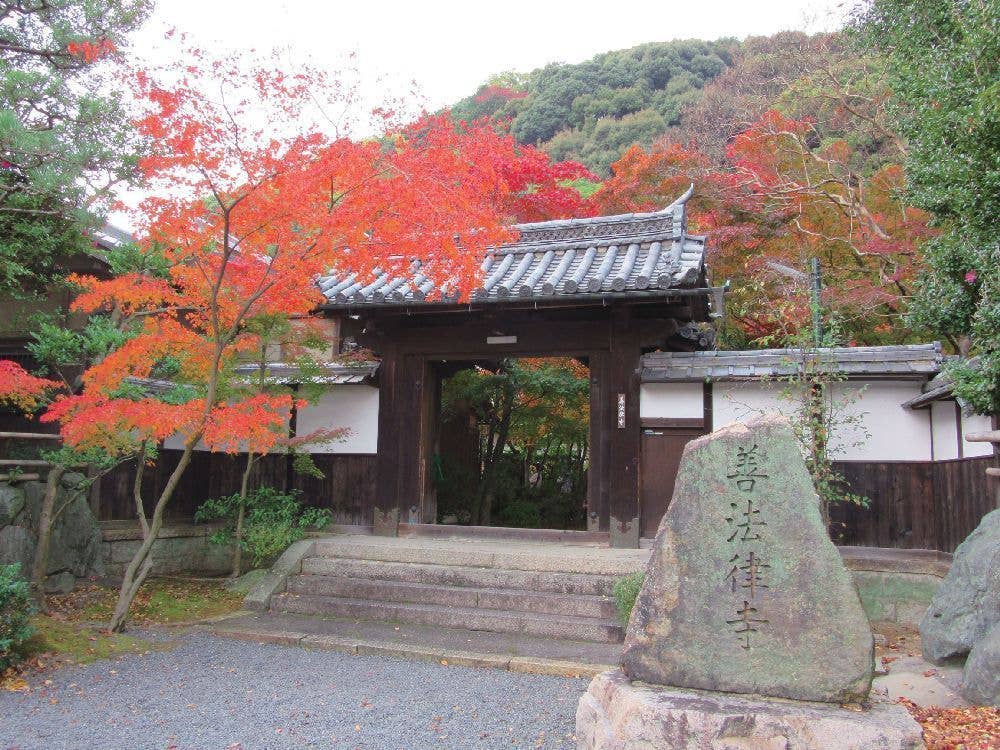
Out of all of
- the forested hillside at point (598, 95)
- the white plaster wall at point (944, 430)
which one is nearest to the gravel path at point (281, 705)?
the white plaster wall at point (944, 430)

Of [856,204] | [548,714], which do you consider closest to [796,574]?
[548,714]

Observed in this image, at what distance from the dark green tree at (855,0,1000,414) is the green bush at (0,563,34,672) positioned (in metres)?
8.55

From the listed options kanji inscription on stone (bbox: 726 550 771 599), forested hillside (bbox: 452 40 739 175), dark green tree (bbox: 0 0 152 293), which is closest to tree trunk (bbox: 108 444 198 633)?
dark green tree (bbox: 0 0 152 293)

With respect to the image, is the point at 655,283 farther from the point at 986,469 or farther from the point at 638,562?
the point at 986,469

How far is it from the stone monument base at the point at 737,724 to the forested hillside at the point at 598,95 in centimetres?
3375

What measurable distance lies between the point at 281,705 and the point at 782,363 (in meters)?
7.32

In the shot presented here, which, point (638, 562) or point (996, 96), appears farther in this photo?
point (638, 562)

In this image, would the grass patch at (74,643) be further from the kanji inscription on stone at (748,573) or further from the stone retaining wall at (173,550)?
the kanji inscription on stone at (748,573)

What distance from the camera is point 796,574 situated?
4199mm

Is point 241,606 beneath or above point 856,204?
beneath

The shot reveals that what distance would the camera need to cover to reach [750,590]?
13.9ft

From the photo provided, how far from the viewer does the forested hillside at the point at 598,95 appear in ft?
120

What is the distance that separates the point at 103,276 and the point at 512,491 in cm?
962

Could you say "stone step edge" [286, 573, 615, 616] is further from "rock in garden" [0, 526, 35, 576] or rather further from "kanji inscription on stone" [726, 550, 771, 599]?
"kanji inscription on stone" [726, 550, 771, 599]
